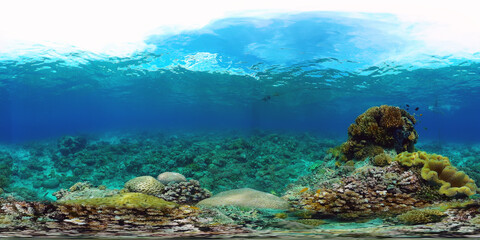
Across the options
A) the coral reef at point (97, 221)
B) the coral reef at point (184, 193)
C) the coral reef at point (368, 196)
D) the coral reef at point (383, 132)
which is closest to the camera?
the coral reef at point (97, 221)

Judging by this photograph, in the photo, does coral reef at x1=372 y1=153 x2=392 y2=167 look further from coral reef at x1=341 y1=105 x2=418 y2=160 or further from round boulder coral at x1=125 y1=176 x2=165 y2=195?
round boulder coral at x1=125 y1=176 x2=165 y2=195

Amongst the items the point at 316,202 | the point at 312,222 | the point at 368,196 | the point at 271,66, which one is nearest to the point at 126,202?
the point at 312,222

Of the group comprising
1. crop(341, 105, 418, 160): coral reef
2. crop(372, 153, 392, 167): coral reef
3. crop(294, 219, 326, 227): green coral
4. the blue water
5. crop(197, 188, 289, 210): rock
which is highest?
the blue water

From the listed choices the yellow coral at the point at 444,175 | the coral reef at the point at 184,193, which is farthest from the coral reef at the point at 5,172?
the yellow coral at the point at 444,175

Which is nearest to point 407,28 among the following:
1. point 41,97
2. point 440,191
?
point 440,191

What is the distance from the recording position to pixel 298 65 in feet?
75.4

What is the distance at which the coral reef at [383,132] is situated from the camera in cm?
906

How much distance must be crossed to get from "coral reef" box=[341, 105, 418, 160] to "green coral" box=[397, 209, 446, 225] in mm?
4313

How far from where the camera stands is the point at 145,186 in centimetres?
825

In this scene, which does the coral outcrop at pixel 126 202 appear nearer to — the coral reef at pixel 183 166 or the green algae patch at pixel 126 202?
the green algae patch at pixel 126 202

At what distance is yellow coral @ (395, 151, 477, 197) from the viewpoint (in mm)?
5887

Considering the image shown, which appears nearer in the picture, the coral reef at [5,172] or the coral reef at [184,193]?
the coral reef at [184,193]

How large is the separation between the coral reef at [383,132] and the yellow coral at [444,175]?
2.03m

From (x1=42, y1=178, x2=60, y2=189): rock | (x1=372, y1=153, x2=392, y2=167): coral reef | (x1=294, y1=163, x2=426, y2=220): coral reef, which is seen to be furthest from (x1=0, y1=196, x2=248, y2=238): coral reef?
(x1=42, y1=178, x2=60, y2=189): rock
